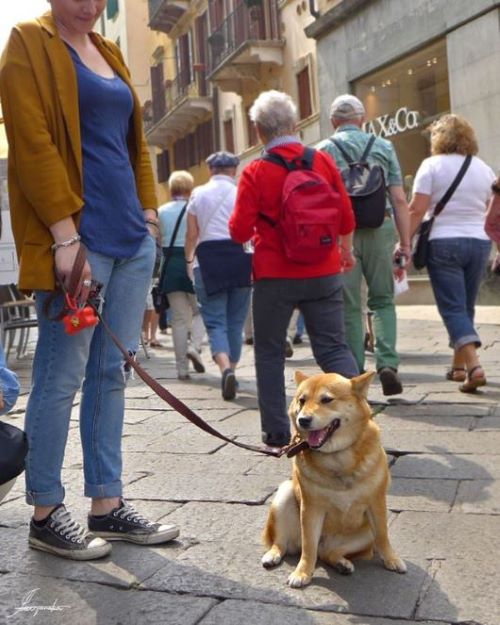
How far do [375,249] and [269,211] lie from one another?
1.58 meters

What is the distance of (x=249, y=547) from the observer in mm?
3533

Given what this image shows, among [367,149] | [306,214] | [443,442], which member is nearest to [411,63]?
[367,149]

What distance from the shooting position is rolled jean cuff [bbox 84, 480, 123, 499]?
3.67 meters

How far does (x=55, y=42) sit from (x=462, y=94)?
44.2ft

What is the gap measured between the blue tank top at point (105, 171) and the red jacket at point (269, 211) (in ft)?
4.79

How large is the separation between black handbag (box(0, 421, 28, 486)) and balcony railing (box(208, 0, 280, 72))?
2254cm

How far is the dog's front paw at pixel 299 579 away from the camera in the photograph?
309cm

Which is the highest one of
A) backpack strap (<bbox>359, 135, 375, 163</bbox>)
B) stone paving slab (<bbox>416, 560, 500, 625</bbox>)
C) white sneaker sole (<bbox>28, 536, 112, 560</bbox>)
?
backpack strap (<bbox>359, 135, 375, 163</bbox>)

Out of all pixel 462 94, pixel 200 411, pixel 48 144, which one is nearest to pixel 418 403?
pixel 200 411

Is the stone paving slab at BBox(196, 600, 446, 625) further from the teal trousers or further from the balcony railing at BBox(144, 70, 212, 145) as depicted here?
the balcony railing at BBox(144, 70, 212, 145)

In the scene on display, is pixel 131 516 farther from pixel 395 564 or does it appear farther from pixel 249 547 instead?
pixel 395 564

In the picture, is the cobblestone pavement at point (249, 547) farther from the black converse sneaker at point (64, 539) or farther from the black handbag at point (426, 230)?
the black handbag at point (426, 230)

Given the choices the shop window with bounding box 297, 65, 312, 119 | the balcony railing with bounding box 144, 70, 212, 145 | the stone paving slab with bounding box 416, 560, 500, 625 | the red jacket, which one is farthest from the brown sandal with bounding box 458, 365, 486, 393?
the balcony railing with bounding box 144, 70, 212, 145

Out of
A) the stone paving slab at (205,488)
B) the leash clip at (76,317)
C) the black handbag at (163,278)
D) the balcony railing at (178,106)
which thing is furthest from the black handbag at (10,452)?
the balcony railing at (178,106)
